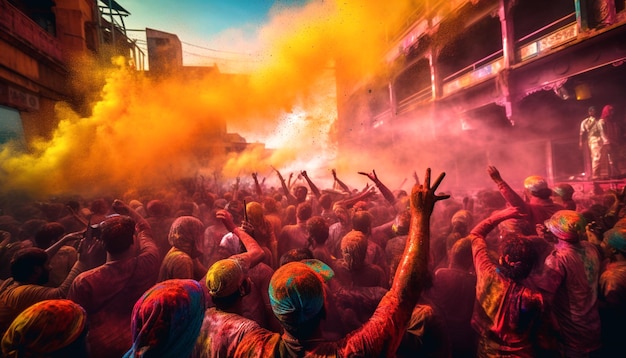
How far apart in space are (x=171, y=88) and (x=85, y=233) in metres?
15.2

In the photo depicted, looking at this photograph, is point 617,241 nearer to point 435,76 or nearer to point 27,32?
point 435,76

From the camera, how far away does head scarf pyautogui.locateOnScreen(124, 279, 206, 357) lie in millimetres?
1315

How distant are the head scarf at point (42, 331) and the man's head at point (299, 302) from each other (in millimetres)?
1132

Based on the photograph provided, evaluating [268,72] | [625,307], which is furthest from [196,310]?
[268,72]

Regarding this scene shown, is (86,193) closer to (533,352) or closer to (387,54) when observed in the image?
(533,352)

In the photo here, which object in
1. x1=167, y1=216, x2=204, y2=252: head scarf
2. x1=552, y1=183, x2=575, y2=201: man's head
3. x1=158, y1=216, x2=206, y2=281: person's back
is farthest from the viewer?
x1=552, y1=183, x2=575, y2=201: man's head

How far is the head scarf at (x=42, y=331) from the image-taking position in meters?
1.39

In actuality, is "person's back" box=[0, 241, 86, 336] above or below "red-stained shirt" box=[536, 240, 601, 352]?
above

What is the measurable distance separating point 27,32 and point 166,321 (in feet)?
53.4

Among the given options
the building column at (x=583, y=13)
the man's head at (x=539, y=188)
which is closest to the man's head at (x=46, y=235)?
the man's head at (x=539, y=188)

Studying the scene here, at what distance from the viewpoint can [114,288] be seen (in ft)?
8.14

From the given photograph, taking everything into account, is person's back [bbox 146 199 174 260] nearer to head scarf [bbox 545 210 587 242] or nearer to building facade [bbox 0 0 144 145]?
head scarf [bbox 545 210 587 242]

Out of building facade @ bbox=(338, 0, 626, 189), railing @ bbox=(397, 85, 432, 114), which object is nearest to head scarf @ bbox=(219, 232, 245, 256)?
building facade @ bbox=(338, 0, 626, 189)

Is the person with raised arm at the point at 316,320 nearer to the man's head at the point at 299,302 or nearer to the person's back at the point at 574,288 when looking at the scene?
the man's head at the point at 299,302
